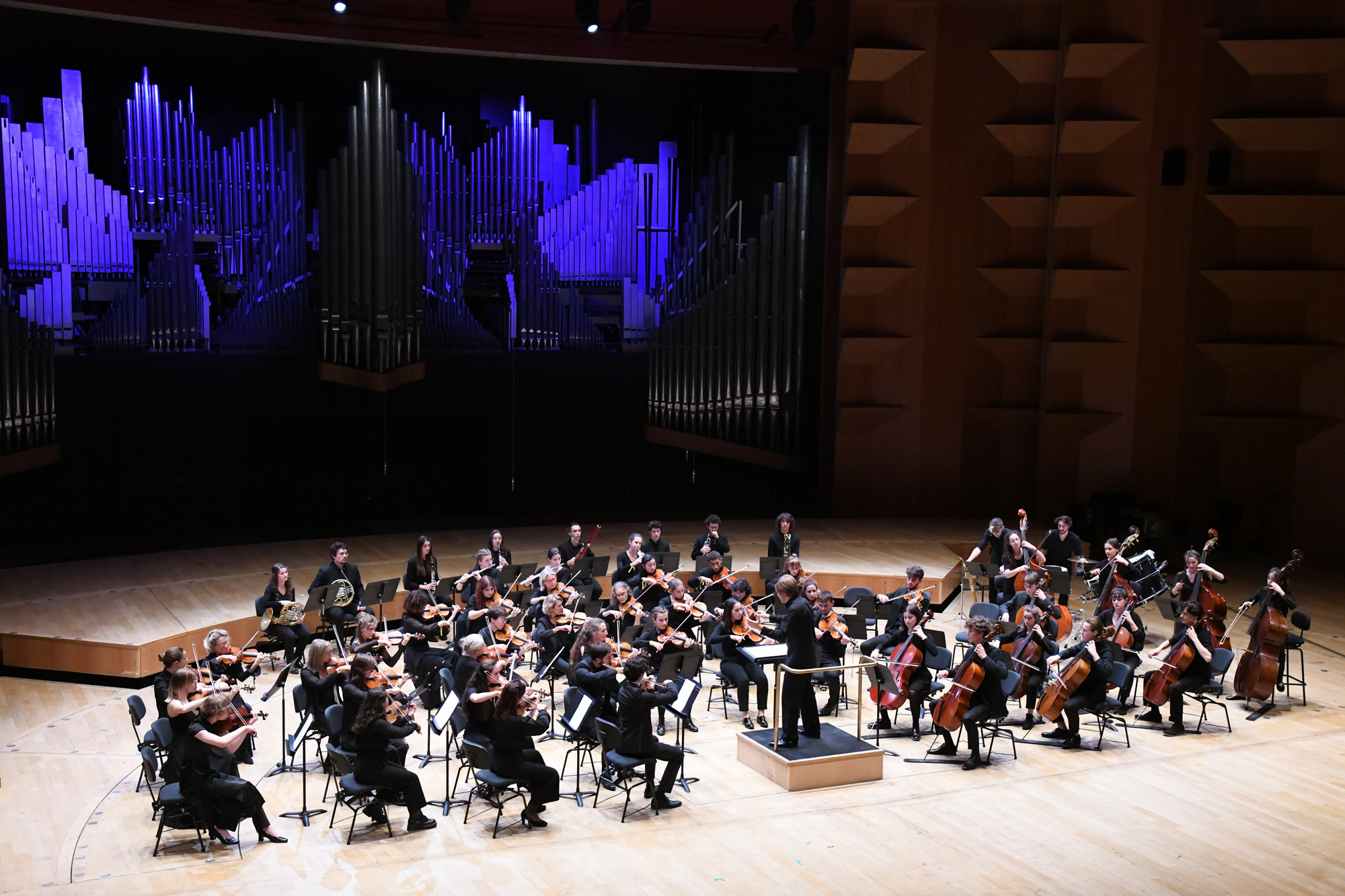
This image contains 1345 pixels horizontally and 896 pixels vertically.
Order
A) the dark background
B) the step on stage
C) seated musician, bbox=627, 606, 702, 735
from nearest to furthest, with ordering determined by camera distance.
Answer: the step on stage < seated musician, bbox=627, 606, 702, 735 < the dark background

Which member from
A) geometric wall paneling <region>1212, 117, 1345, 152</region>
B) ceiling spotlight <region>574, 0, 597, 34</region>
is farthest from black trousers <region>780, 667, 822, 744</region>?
geometric wall paneling <region>1212, 117, 1345, 152</region>

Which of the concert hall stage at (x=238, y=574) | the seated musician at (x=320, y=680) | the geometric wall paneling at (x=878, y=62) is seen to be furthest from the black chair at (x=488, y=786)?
the geometric wall paneling at (x=878, y=62)

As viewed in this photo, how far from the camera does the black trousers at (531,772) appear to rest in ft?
21.9

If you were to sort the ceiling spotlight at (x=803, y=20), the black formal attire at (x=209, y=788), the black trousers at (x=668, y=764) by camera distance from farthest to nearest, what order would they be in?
the ceiling spotlight at (x=803, y=20), the black trousers at (x=668, y=764), the black formal attire at (x=209, y=788)

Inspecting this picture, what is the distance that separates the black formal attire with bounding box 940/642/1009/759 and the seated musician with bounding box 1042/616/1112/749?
0.52 m

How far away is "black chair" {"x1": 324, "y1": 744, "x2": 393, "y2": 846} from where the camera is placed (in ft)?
21.0

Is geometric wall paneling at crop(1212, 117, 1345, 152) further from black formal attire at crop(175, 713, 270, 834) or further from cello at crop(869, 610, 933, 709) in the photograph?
black formal attire at crop(175, 713, 270, 834)

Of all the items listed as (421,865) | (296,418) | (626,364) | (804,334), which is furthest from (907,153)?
(421,865)

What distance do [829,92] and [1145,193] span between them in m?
3.36

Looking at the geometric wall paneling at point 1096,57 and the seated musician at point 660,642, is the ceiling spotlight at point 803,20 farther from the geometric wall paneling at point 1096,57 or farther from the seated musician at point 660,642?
the seated musician at point 660,642

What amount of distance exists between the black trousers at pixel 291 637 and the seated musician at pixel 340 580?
22 centimetres

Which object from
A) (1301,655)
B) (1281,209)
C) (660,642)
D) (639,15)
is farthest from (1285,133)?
(660,642)

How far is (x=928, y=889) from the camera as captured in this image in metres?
6.14

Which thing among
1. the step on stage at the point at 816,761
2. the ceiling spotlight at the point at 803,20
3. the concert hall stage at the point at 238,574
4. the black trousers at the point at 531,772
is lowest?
the step on stage at the point at 816,761
